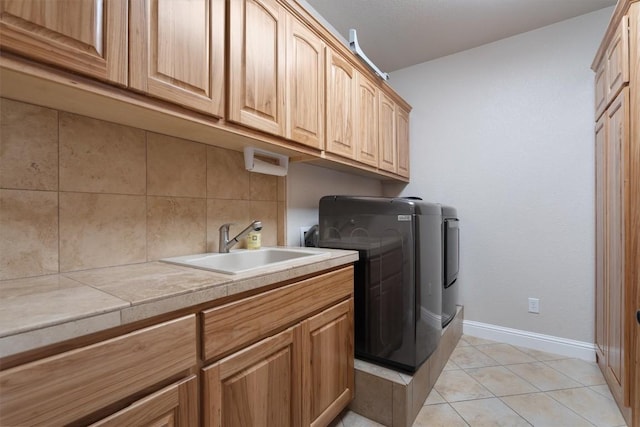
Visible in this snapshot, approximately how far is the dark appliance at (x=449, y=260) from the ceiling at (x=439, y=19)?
1.42 metres

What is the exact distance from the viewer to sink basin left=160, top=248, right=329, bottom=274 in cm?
127

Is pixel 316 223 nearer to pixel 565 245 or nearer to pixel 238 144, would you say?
pixel 238 144

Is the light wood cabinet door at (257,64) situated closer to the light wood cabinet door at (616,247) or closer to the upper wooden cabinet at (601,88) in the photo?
the light wood cabinet door at (616,247)

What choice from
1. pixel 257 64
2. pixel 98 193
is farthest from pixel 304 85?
pixel 98 193

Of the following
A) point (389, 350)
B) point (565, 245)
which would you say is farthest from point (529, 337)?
point (389, 350)

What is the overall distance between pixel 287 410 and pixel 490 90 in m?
2.82

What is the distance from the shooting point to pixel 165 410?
2.52 feet

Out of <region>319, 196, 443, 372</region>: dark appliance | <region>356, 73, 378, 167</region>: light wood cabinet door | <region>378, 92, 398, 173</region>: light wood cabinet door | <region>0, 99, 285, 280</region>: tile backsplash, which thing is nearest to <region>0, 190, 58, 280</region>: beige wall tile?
<region>0, 99, 285, 280</region>: tile backsplash

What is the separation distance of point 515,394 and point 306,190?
71.7 inches

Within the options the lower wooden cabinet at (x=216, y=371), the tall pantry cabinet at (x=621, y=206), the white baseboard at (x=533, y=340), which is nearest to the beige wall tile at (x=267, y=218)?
the lower wooden cabinet at (x=216, y=371)

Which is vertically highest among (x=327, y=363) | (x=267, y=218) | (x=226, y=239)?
(x=267, y=218)

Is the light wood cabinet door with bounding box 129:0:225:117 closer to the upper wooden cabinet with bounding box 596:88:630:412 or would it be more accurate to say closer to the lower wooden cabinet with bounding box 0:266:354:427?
the lower wooden cabinet with bounding box 0:266:354:427

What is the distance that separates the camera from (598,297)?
2.03 metres

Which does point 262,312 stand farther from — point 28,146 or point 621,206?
point 621,206
